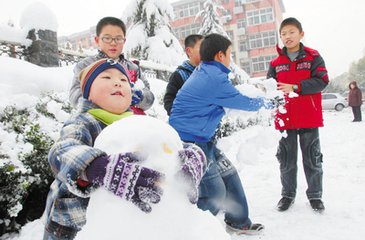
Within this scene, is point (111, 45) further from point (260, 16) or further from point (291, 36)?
point (260, 16)

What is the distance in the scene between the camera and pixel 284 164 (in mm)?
3576

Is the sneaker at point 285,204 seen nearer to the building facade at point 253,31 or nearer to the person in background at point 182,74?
the person in background at point 182,74

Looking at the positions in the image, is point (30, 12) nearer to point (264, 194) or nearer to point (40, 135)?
point (40, 135)

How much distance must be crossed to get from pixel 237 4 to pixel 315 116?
1840 inches

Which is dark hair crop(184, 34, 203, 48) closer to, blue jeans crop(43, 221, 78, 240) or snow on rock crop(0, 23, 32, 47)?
blue jeans crop(43, 221, 78, 240)

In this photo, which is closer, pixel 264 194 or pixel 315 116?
pixel 315 116

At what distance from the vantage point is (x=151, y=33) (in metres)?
15.2

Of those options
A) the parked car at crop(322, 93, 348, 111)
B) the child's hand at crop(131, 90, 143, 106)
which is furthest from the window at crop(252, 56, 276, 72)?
the child's hand at crop(131, 90, 143, 106)

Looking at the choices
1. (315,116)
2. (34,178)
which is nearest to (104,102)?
(34,178)

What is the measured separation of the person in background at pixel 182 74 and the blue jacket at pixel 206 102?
557 mm

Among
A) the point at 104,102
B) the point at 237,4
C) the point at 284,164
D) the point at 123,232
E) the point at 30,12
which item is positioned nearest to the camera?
the point at 123,232

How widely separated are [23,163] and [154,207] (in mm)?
2538

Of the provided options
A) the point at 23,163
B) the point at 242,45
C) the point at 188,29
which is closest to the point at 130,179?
the point at 23,163

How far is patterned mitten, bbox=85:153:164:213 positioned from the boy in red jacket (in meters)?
2.70
